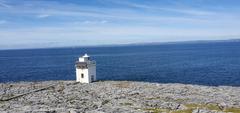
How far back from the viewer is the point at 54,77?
380 feet

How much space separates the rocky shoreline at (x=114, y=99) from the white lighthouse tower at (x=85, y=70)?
8.43 feet

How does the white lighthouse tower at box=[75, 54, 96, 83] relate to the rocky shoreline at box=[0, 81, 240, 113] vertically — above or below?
above

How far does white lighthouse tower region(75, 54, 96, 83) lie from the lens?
6856 centimetres

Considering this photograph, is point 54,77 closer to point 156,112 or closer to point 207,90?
point 207,90

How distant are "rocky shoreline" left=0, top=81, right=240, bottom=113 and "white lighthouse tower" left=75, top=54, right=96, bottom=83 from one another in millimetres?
2568

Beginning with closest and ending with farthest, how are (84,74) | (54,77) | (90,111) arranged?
(90,111) → (84,74) → (54,77)

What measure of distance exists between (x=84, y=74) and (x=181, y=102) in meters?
25.4

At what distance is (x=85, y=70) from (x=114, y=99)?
1921 cm

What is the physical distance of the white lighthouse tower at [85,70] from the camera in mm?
68562

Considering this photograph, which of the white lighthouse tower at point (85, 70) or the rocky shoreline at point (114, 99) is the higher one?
the white lighthouse tower at point (85, 70)

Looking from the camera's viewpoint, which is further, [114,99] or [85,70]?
[85,70]

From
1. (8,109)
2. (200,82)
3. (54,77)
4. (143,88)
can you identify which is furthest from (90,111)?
(54,77)

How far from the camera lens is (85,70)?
68875 millimetres

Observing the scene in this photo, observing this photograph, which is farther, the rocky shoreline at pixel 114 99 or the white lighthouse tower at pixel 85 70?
the white lighthouse tower at pixel 85 70
